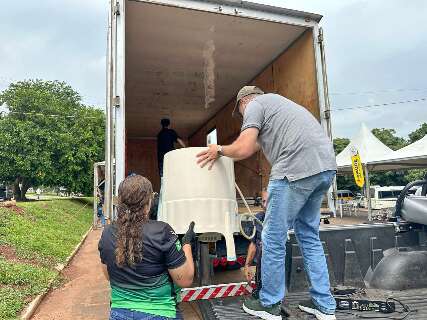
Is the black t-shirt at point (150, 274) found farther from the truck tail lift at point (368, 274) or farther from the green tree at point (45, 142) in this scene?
the green tree at point (45, 142)

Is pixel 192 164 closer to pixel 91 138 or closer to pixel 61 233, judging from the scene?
pixel 61 233

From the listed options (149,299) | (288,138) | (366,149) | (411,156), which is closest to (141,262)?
(149,299)

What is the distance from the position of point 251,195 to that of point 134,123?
4.54m

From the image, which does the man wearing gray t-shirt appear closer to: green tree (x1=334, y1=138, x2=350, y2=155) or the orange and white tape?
the orange and white tape

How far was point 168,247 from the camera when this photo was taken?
1.83m

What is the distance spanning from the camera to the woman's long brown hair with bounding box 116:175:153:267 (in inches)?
70.4

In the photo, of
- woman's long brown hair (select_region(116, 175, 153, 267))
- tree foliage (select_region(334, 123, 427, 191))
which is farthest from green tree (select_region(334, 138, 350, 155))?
woman's long brown hair (select_region(116, 175, 153, 267))

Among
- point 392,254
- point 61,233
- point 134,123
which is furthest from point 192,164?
point 61,233

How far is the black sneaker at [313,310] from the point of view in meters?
2.53

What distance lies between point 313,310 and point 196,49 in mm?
4730

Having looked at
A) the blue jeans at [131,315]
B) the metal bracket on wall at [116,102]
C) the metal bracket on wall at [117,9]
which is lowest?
the blue jeans at [131,315]

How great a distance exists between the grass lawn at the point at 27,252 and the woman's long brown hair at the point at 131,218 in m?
3.15

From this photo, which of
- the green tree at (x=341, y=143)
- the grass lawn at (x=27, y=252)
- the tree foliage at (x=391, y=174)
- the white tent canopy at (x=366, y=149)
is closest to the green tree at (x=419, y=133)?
the tree foliage at (x=391, y=174)

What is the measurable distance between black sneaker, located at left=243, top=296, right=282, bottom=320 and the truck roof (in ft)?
10.2
